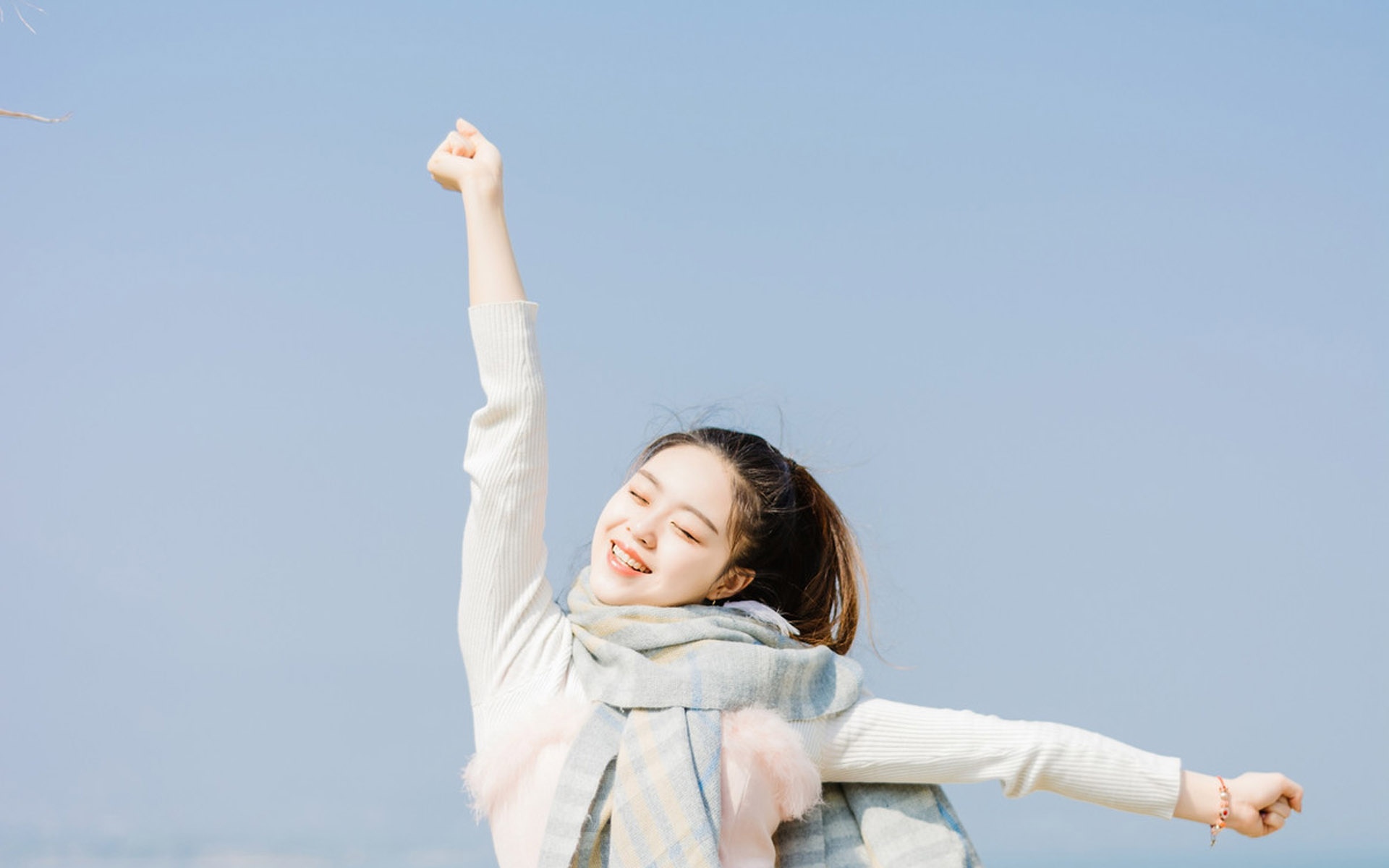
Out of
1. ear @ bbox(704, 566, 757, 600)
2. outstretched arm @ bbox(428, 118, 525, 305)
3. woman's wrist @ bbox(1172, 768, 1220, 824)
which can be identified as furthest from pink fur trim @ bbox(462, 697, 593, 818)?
woman's wrist @ bbox(1172, 768, 1220, 824)

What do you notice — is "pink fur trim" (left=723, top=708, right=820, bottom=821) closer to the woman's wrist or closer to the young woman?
the young woman

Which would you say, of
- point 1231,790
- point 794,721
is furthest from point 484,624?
point 1231,790

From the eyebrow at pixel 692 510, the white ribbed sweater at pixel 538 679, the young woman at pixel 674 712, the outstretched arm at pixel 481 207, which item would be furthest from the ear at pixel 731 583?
the outstretched arm at pixel 481 207

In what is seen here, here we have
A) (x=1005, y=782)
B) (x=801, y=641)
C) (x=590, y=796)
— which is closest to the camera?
(x=590, y=796)

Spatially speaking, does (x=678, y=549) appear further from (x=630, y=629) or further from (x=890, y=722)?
(x=890, y=722)

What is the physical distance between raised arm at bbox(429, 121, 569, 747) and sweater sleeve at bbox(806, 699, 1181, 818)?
17.8 inches

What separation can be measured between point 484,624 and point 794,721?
0.48 m

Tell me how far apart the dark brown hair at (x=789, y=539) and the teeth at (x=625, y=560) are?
6.8 inches

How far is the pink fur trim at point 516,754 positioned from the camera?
2.12m

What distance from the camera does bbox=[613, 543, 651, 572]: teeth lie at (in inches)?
89.0

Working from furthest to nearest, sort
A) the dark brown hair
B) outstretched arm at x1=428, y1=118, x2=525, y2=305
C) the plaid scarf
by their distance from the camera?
the dark brown hair < outstretched arm at x1=428, y1=118, x2=525, y2=305 < the plaid scarf

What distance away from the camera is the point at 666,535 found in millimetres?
2275

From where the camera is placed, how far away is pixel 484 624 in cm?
218

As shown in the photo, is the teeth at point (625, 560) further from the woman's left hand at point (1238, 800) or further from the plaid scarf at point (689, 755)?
the woman's left hand at point (1238, 800)
